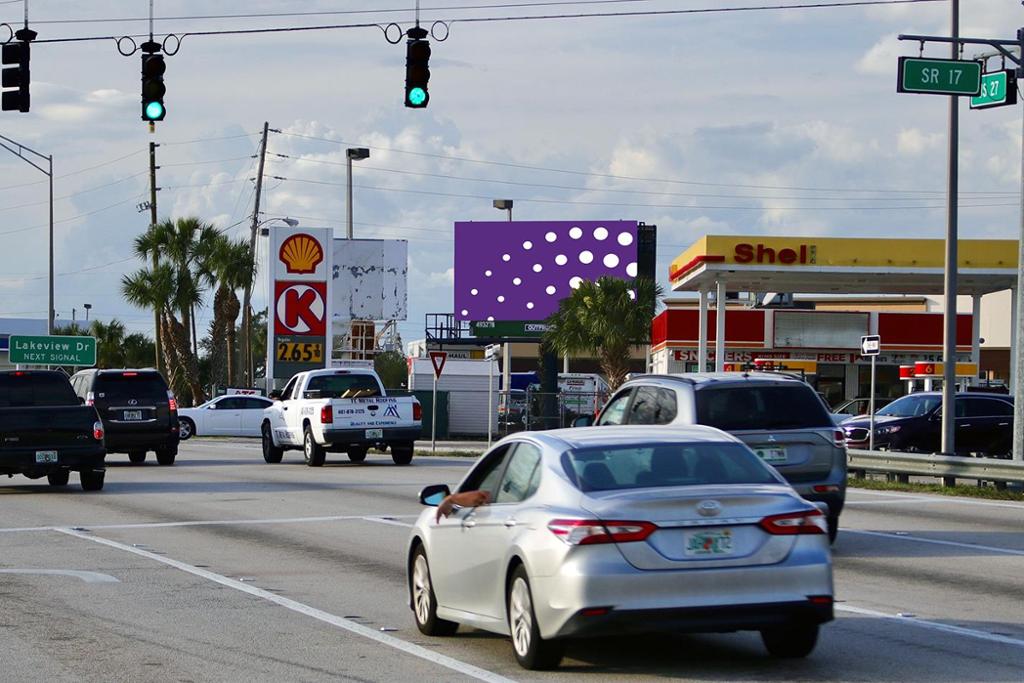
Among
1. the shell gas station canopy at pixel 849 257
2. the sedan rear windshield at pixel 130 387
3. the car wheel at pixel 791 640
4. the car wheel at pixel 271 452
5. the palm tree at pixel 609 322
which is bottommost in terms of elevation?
the car wheel at pixel 271 452

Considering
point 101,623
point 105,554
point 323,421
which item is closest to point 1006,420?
point 323,421

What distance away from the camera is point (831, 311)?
192 feet

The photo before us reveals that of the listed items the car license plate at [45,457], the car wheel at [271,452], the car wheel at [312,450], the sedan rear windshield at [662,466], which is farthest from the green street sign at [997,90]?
the car wheel at [271,452]

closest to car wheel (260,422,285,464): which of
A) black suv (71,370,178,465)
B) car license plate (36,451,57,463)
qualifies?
black suv (71,370,178,465)

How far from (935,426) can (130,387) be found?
54.8 ft

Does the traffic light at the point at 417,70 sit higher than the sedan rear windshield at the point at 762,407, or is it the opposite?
the traffic light at the point at 417,70

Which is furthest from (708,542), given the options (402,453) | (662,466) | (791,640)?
(402,453)

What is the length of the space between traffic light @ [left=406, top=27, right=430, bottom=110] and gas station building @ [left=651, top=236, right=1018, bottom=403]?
16.7m

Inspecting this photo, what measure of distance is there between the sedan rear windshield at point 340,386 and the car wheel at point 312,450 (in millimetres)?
938

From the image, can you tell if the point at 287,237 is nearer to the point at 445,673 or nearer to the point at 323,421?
the point at 323,421

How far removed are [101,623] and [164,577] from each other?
2707 mm

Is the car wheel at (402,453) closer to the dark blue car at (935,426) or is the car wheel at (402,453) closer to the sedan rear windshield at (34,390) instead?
the sedan rear windshield at (34,390)

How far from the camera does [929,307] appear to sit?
73.0 m

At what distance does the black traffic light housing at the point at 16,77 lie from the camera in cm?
2356
